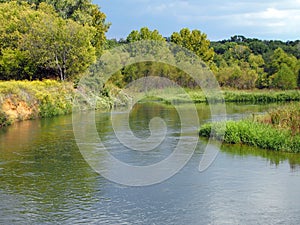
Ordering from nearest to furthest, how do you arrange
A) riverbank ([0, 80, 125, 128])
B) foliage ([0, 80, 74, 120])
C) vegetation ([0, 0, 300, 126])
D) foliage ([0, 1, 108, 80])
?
1. riverbank ([0, 80, 125, 128])
2. foliage ([0, 80, 74, 120])
3. vegetation ([0, 0, 300, 126])
4. foliage ([0, 1, 108, 80])

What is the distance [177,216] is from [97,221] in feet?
6.08

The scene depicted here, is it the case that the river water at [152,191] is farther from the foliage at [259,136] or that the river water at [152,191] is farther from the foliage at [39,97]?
the foliage at [39,97]

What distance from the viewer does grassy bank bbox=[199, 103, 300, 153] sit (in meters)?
18.1

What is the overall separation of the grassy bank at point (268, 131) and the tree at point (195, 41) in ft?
142

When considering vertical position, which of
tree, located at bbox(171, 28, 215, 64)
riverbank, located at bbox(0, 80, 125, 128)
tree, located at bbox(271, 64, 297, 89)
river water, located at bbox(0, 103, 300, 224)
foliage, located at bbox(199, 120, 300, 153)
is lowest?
river water, located at bbox(0, 103, 300, 224)

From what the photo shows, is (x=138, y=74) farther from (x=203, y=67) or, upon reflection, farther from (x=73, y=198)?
(x=73, y=198)

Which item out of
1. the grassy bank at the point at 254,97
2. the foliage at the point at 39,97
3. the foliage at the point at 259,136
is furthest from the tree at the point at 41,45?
the foliage at the point at 259,136

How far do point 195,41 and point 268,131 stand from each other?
46.2 metres

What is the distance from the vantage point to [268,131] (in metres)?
19.0

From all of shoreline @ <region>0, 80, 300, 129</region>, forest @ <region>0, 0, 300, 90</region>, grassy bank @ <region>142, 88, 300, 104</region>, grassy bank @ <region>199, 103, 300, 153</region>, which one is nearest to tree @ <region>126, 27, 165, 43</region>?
forest @ <region>0, 0, 300, 90</region>

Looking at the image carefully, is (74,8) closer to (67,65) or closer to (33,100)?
(67,65)

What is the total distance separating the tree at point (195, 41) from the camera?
64062 mm

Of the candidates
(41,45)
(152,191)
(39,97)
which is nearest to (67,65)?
(41,45)

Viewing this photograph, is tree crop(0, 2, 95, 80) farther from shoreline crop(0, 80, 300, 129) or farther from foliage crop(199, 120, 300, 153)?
foliage crop(199, 120, 300, 153)
